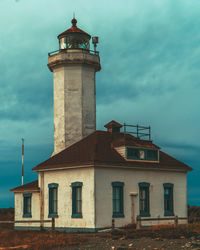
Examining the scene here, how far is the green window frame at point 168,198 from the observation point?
98.8 feet

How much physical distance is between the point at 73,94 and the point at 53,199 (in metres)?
9.06

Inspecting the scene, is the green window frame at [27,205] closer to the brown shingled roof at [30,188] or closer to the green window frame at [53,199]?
the brown shingled roof at [30,188]

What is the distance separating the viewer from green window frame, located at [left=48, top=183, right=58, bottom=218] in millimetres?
28781

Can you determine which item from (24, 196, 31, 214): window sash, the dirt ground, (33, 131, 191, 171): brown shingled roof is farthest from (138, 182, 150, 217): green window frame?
(24, 196, 31, 214): window sash

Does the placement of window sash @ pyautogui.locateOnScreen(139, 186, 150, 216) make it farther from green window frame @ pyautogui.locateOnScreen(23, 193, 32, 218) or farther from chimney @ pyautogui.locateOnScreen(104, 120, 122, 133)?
green window frame @ pyautogui.locateOnScreen(23, 193, 32, 218)

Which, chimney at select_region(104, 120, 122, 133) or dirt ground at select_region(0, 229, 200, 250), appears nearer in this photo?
dirt ground at select_region(0, 229, 200, 250)

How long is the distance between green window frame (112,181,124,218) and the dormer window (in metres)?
2.06

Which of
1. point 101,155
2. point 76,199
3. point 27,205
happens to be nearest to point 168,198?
point 101,155

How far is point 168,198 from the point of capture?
30438mm

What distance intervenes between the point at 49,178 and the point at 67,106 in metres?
7.07

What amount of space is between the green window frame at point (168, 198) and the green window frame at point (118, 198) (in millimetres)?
3914

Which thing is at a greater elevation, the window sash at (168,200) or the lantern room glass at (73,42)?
the lantern room glass at (73,42)

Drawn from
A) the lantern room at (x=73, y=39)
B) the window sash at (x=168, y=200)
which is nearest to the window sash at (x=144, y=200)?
the window sash at (x=168, y=200)

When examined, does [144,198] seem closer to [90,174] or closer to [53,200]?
[90,174]
